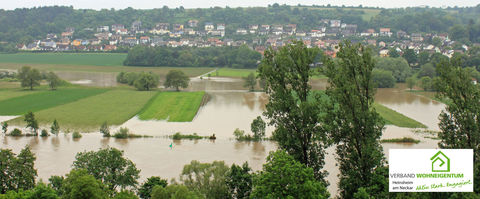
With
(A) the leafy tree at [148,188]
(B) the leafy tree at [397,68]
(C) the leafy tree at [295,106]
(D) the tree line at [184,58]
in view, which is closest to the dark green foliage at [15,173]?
(A) the leafy tree at [148,188]

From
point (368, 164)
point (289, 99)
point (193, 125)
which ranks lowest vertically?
point (193, 125)

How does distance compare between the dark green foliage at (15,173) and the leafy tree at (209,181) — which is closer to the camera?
the dark green foliage at (15,173)

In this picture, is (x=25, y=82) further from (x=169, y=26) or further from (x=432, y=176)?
(x=169, y=26)

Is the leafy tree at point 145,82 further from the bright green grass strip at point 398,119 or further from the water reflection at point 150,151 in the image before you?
the bright green grass strip at point 398,119

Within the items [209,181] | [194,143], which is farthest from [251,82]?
[209,181]

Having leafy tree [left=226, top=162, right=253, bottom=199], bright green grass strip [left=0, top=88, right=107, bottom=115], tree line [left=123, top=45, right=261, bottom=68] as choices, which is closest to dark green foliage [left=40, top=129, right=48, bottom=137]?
bright green grass strip [left=0, top=88, right=107, bottom=115]

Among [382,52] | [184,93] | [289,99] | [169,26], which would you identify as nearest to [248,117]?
[184,93]
